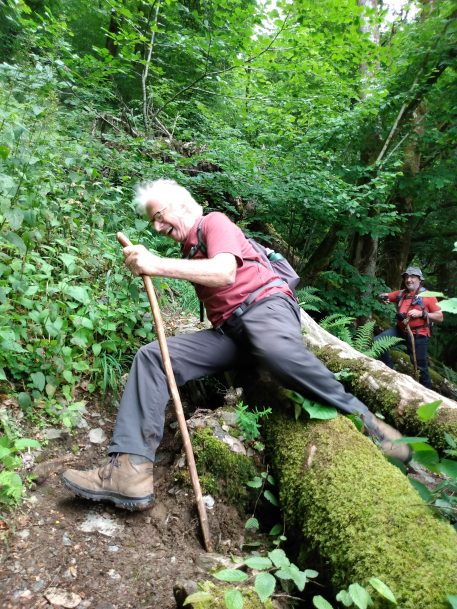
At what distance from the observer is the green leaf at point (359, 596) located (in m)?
1.53

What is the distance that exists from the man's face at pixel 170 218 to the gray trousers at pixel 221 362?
32.9 inches

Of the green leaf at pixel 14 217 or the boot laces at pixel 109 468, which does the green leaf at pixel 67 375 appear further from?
the green leaf at pixel 14 217

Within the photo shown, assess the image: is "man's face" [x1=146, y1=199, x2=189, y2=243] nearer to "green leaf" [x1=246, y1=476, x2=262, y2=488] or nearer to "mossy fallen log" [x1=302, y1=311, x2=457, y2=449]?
"green leaf" [x1=246, y1=476, x2=262, y2=488]

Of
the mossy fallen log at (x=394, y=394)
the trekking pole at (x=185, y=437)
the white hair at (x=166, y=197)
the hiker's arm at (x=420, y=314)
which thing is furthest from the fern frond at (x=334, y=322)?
the trekking pole at (x=185, y=437)

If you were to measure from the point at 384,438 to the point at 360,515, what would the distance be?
1194 millimetres

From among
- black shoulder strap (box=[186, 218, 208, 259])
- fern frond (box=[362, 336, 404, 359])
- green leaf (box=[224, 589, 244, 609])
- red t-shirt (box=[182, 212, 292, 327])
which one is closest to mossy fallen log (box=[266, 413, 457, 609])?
green leaf (box=[224, 589, 244, 609])

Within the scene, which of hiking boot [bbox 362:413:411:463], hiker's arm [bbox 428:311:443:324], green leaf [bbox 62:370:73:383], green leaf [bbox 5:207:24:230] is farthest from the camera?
hiker's arm [bbox 428:311:443:324]

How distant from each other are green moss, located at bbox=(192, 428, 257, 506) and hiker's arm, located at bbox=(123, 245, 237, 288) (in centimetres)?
118

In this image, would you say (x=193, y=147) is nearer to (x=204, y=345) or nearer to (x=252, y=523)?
(x=204, y=345)

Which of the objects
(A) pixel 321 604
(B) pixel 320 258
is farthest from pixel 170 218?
(B) pixel 320 258

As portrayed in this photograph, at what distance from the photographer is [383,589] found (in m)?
1.55

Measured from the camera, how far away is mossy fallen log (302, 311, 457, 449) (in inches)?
130

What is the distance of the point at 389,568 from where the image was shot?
1.70 metres

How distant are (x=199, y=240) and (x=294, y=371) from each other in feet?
4.09
